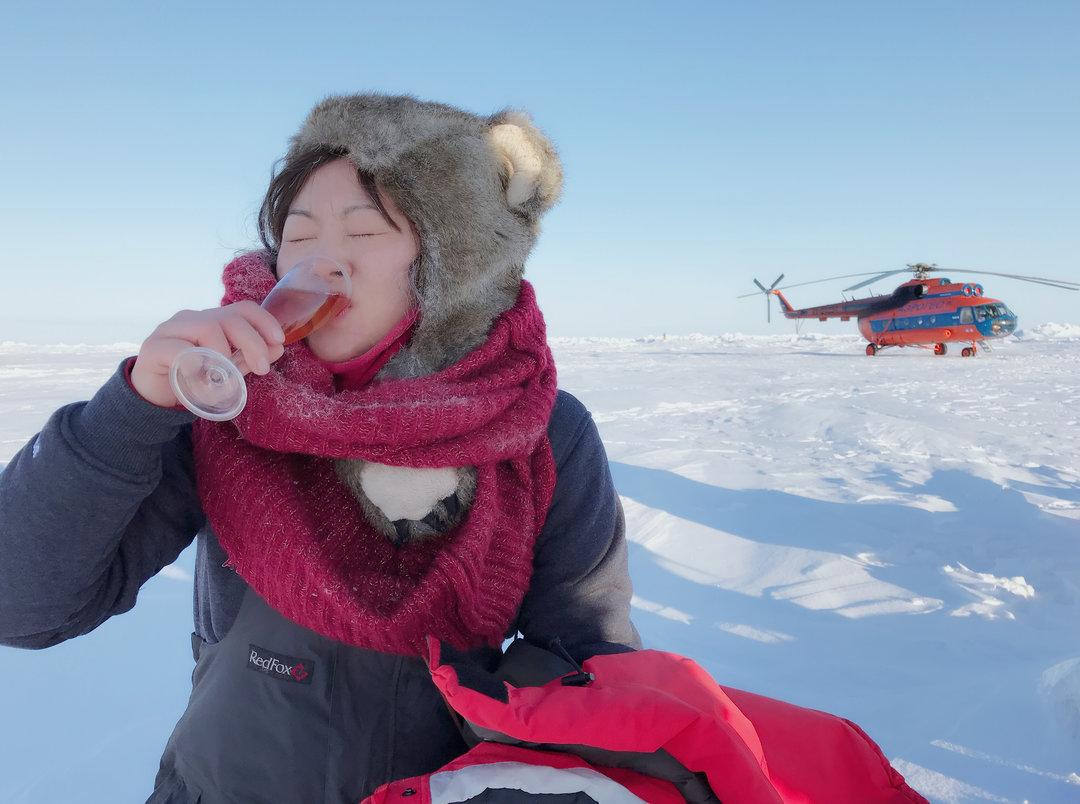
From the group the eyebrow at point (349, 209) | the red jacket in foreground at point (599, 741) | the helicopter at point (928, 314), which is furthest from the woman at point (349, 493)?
the helicopter at point (928, 314)

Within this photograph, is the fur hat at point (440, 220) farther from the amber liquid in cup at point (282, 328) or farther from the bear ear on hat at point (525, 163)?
the amber liquid in cup at point (282, 328)

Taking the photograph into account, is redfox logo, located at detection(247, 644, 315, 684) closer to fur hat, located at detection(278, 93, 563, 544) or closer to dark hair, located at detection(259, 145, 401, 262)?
fur hat, located at detection(278, 93, 563, 544)

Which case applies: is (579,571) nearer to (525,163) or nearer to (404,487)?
(404,487)

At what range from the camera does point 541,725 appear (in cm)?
90

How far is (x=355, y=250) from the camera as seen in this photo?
48.9 inches

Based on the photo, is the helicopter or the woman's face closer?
the woman's face

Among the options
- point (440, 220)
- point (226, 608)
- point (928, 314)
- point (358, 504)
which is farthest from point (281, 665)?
point (928, 314)

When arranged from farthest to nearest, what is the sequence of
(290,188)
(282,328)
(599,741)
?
(290,188)
(282,328)
(599,741)

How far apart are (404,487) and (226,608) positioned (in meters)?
0.39

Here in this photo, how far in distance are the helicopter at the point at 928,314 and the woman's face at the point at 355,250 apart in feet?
61.3

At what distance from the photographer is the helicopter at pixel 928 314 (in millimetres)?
16922

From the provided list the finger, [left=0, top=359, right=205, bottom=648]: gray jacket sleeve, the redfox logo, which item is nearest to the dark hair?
the finger

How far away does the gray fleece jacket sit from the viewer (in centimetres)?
91

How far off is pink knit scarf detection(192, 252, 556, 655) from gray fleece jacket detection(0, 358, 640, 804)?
6cm
